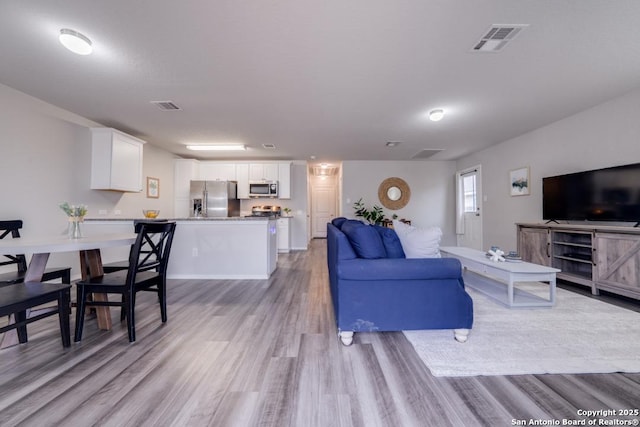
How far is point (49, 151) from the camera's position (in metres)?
3.40

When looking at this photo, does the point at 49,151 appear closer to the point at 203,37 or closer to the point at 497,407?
the point at 203,37

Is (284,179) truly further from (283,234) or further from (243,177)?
(283,234)

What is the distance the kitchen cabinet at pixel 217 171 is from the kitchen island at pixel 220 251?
2.99 meters

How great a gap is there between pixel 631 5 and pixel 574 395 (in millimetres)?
2625

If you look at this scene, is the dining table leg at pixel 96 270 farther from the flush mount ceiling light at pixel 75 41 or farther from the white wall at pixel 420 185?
the white wall at pixel 420 185

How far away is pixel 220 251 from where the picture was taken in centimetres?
391

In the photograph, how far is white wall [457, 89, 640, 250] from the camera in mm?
3178

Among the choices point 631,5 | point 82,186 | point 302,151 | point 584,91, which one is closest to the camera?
point 631,5

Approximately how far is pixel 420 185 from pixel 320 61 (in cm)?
545

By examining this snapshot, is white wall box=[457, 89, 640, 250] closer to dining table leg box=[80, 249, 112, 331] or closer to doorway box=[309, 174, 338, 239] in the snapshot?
doorway box=[309, 174, 338, 239]

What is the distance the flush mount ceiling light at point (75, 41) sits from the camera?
200 cm

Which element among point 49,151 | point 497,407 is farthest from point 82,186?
point 497,407

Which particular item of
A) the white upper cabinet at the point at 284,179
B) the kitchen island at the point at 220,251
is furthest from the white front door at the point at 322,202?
the kitchen island at the point at 220,251

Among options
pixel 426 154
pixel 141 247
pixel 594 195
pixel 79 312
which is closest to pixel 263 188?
pixel 426 154
